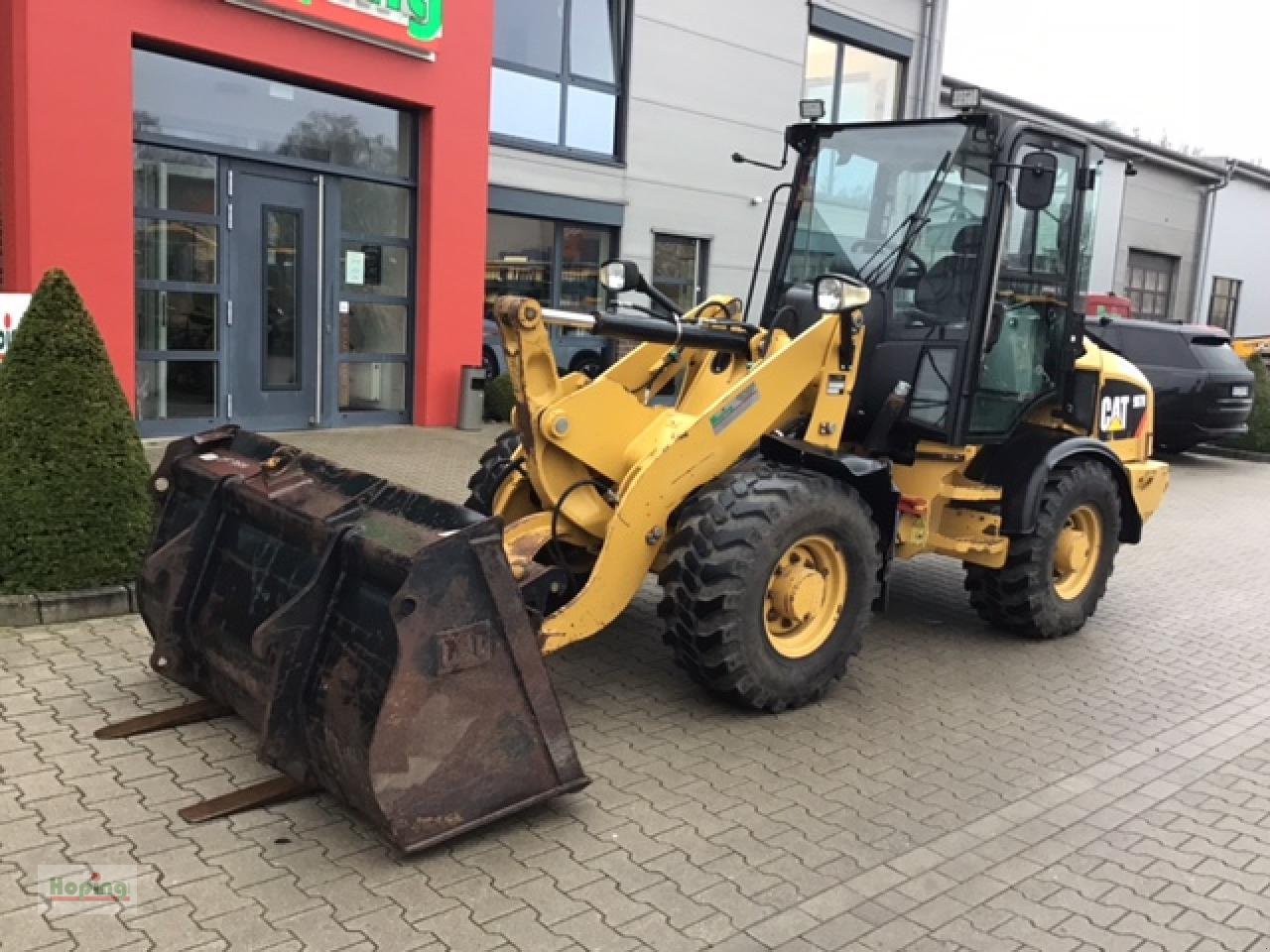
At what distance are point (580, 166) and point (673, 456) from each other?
10.5 metres

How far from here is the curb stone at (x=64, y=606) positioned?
18.3 feet

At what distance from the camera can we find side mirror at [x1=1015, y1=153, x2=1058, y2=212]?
5594 millimetres

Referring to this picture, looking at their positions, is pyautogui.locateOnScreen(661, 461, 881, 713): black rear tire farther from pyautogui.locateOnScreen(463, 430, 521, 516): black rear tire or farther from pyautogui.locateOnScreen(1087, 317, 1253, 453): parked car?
pyautogui.locateOnScreen(1087, 317, 1253, 453): parked car

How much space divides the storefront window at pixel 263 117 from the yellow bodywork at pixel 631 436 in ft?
21.8

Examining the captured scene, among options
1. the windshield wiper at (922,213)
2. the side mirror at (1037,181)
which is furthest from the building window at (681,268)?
the side mirror at (1037,181)

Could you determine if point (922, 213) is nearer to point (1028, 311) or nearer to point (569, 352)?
point (1028, 311)

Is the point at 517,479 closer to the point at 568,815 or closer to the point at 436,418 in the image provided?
the point at 568,815

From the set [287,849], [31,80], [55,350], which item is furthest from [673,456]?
[31,80]

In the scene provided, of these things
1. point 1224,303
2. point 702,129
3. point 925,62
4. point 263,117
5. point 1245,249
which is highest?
point 925,62

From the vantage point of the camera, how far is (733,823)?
408cm

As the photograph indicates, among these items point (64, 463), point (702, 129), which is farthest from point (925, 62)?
point (64, 463)

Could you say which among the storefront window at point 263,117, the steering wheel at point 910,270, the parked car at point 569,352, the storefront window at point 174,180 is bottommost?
the parked car at point 569,352

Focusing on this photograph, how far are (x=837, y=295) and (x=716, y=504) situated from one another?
45.3 inches

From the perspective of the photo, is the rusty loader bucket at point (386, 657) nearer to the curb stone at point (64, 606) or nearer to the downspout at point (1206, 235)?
the curb stone at point (64, 606)
